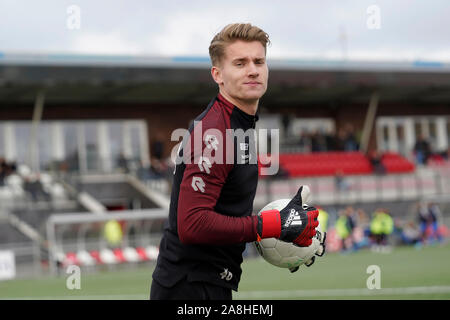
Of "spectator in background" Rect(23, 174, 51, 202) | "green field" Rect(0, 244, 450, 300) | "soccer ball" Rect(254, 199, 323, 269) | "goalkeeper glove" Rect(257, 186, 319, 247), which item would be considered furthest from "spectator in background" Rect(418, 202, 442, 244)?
"goalkeeper glove" Rect(257, 186, 319, 247)

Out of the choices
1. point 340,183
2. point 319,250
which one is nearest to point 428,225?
point 340,183

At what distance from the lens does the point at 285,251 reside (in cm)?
434

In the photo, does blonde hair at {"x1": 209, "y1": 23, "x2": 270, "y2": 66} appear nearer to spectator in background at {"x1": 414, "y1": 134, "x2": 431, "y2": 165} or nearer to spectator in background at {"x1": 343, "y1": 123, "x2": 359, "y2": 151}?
spectator in background at {"x1": 343, "y1": 123, "x2": 359, "y2": 151}

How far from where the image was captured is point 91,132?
1435 inches

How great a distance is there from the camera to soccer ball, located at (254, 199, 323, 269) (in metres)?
4.32

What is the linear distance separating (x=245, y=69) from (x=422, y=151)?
1404 inches

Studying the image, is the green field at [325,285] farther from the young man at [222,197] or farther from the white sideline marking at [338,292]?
the young man at [222,197]

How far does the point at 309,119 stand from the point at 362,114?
284 centimetres

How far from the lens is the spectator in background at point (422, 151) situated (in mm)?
38009

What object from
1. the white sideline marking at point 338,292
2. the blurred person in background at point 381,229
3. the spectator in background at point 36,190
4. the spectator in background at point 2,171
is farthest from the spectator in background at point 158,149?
the white sideline marking at point 338,292

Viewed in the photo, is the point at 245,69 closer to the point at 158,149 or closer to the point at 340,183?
the point at 340,183

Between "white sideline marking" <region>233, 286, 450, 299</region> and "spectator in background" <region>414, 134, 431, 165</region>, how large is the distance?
87.4ft

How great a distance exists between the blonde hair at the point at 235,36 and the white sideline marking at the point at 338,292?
7286mm
